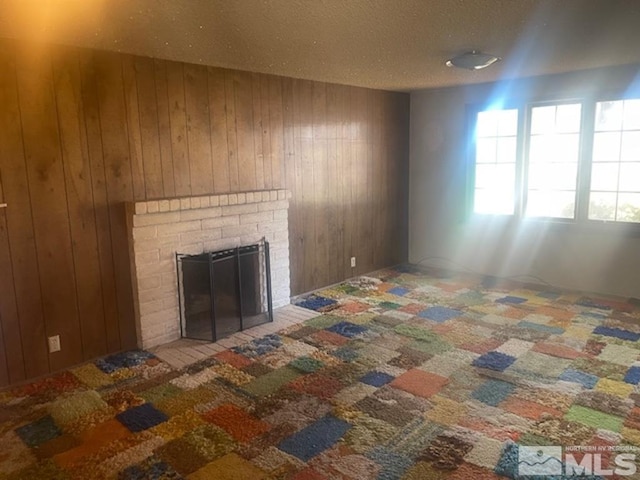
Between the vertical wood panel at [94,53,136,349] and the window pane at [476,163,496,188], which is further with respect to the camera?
the window pane at [476,163,496,188]

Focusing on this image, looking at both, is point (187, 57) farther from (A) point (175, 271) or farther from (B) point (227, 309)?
(B) point (227, 309)

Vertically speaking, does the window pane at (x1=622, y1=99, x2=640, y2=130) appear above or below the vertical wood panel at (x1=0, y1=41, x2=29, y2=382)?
above

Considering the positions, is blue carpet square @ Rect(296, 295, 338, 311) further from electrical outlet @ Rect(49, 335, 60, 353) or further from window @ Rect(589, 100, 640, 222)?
window @ Rect(589, 100, 640, 222)

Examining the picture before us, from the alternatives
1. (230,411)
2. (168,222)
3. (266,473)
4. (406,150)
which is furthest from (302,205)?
(266,473)

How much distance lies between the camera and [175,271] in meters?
3.91

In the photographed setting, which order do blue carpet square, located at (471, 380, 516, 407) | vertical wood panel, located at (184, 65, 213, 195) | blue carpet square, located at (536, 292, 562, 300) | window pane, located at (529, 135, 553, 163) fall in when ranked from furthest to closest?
window pane, located at (529, 135, 553, 163) → blue carpet square, located at (536, 292, 562, 300) → vertical wood panel, located at (184, 65, 213, 195) → blue carpet square, located at (471, 380, 516, 407)

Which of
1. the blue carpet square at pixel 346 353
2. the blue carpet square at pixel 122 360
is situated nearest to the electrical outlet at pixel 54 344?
the blue carpet square at pixel 122 360

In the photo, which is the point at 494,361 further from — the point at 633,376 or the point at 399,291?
the point at 399,291

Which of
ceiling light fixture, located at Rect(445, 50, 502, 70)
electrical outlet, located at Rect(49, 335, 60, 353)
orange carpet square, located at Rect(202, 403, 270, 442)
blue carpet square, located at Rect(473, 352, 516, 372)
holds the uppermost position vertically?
ceiling light fixture, located at Rect(445, 50, 502, 70)

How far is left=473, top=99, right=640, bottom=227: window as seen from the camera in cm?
479

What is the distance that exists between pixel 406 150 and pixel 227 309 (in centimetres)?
337

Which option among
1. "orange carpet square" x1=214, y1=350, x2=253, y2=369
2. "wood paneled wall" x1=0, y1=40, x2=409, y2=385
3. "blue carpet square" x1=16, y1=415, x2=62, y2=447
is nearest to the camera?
"blue carpet square" x1=16, y1=415, x2=62, y2=447

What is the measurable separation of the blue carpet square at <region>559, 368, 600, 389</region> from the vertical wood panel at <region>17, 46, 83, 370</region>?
11.2 ft

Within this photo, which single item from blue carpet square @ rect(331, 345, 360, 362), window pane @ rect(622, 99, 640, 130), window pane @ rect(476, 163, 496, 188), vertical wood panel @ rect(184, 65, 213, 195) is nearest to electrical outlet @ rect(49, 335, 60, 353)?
vertical wood panel @ rect(184, 65, 213, 195)
